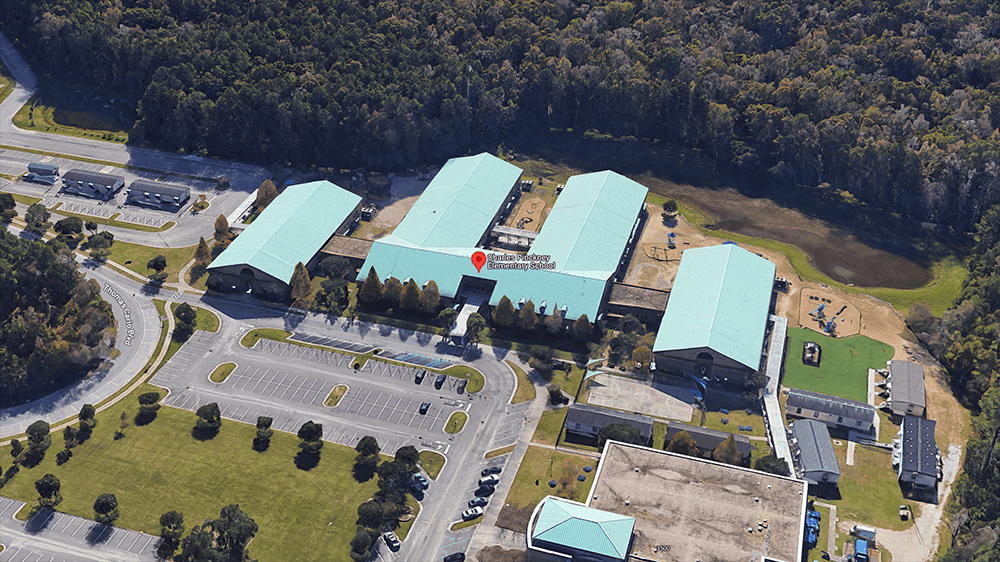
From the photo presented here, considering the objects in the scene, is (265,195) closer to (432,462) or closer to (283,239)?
(283,239)

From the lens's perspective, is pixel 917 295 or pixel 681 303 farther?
pixel 917 295

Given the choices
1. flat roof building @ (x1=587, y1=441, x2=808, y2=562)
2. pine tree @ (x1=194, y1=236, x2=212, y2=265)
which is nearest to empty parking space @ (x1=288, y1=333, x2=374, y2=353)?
pine tree @ (x1=194, y1=236, x2=212, y2=265)

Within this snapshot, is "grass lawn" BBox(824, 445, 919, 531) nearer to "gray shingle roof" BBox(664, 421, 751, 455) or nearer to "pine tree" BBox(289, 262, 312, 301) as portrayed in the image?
"gray shingle roof" BBox(664, 421, 751, 455)

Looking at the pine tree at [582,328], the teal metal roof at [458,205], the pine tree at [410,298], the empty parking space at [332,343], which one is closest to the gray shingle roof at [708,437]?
the pine tree at [582,328]

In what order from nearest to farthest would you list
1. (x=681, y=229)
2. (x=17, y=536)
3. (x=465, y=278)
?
(x=17, y=536)
(x=465, y=278)
(x=681, y=229)

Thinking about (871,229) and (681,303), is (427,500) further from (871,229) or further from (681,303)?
(871,229)

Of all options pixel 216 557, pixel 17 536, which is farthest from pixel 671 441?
pixel 17 536

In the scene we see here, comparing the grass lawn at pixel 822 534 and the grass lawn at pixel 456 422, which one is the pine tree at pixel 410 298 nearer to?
the grass lawn at pixel 456 422
